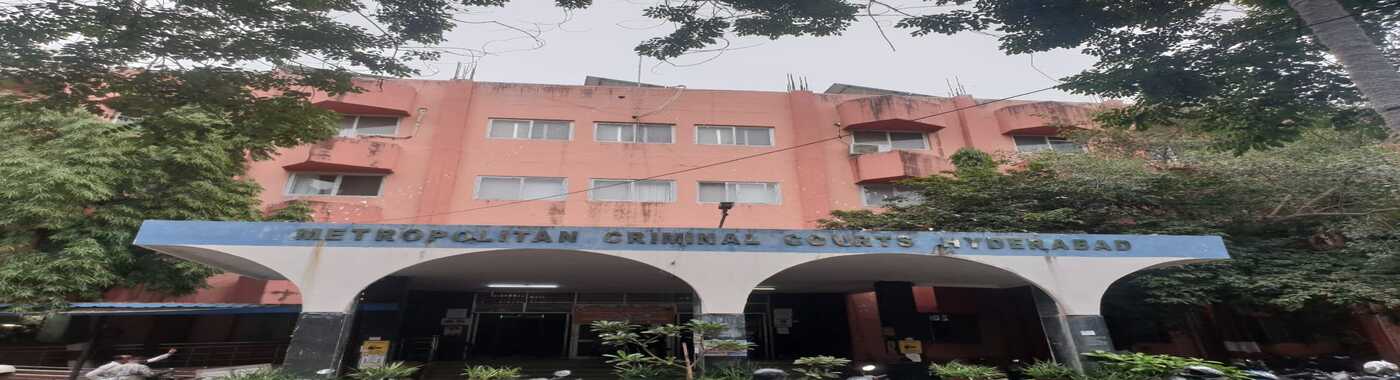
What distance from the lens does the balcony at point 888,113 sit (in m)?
18.0

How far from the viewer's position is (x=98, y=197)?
11344 millimetres

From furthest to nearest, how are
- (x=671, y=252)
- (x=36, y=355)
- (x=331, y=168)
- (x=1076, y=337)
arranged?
(x=331, y=168)
(x=36, y=355)
(x=1076, y=337)
(x=671, y=252)

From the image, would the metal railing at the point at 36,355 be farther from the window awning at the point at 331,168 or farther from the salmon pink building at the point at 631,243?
the window awning at the point at 331,168

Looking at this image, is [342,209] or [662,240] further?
[342,209]

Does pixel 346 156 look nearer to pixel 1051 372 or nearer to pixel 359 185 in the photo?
pixel 359 185

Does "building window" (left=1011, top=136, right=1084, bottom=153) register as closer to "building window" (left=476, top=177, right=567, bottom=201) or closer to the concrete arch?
"building window" (left=476, top=177, right=567, bottom=201)

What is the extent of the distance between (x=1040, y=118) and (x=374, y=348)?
64.2ft

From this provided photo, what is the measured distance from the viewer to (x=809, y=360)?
6.76 m

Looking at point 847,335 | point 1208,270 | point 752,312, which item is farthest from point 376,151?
point 1208,270

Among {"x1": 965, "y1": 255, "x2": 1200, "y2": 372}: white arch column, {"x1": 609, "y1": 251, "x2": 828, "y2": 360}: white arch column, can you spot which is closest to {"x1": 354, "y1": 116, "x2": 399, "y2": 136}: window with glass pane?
{"x1": 609, "y1": 251, "x2": 828, "y2": 360}: white arch column

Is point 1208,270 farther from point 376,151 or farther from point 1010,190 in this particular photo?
point 376,151

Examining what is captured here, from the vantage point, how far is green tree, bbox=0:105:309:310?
10719mm

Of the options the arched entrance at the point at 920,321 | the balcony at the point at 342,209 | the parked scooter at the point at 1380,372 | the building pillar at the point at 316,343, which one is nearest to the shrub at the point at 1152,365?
the parked scooter at the point at 1380,372

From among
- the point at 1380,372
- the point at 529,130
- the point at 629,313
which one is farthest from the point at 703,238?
the point at 529,130
